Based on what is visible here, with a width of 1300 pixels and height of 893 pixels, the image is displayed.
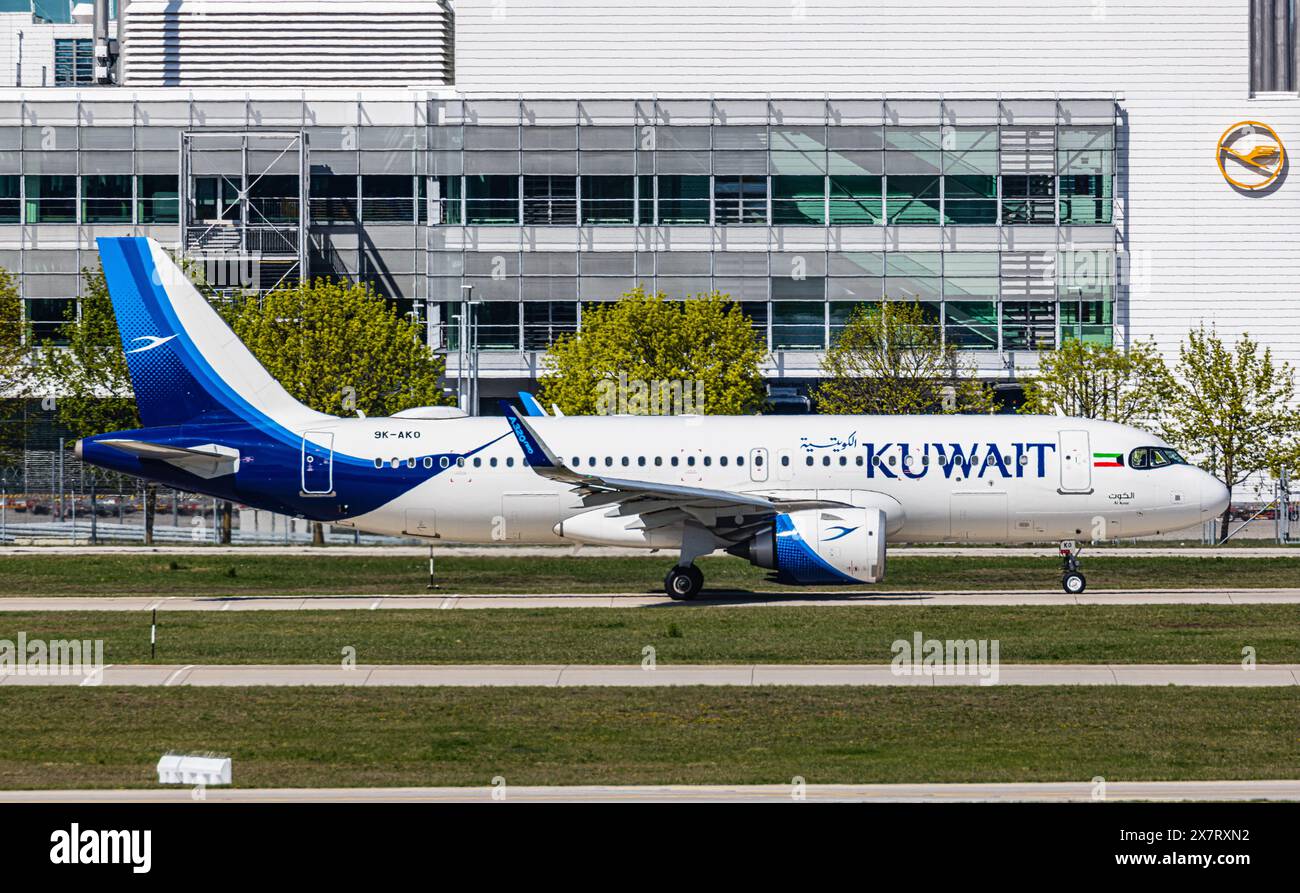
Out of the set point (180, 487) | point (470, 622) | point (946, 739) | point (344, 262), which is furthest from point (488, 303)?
point (946, 739)

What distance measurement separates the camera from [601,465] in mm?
38625

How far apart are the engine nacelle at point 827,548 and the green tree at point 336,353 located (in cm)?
2841

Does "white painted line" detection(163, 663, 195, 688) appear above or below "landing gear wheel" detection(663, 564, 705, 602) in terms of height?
below

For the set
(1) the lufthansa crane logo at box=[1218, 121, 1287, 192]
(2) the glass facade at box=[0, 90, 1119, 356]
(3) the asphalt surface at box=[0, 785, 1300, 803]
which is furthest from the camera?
(1) the lufthansa crane logo at box=[1218, 121, 1287, 192]

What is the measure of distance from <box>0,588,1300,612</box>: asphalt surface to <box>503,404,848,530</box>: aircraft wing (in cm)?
190

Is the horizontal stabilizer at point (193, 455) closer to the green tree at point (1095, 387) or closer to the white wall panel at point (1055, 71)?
the green tree at point (1095, 387)

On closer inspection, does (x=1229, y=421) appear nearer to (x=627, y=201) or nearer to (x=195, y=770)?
(x=627, y=201)

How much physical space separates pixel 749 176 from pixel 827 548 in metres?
50.7

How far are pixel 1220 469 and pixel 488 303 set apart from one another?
121 ft

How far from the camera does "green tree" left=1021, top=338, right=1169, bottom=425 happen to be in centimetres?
6531

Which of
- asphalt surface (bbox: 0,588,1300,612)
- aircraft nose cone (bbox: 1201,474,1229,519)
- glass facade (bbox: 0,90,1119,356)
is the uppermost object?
glass facade (bbox: 0,90,1119,356)

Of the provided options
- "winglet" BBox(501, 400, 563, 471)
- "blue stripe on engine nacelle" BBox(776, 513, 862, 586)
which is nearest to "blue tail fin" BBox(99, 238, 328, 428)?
"winglet" BBox(501, 400, 563, 471)

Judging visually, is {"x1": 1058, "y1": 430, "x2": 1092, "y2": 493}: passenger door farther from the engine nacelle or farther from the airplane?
the engine nacelle
